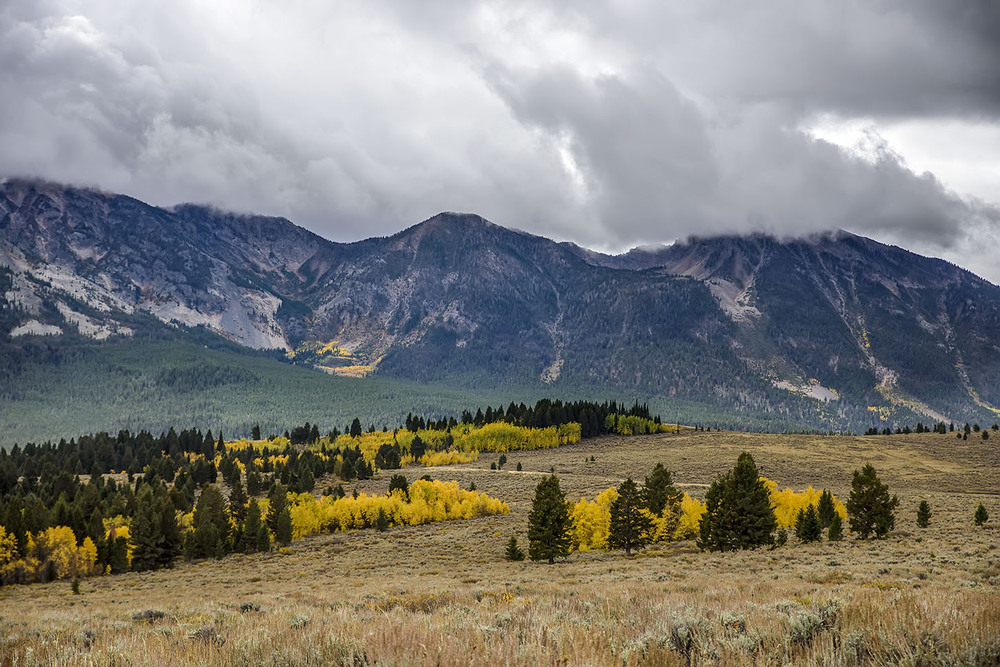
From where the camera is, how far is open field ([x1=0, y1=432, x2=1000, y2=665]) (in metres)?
6.56

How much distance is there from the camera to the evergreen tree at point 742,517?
48.4m

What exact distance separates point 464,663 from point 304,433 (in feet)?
658

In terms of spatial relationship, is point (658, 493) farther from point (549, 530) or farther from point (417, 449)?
point (417, 449)

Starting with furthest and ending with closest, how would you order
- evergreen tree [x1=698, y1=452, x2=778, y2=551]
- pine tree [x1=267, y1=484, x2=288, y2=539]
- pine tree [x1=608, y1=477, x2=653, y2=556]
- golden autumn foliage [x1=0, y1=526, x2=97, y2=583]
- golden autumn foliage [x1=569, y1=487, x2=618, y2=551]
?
→ 1. pine tree [x1=267, y1=484, x2=288, y2=539]
2. golden autumn foliage [x1=0, y1=526, x2=97, y2=583]
3. golden autumn foliage [x1=569, y1=487, x2=618, y2=551]
4. pine tree [x1=608, y1=477, x2=653, y2=556]
5. evergreen tree [x1=698, y1=452, x2=778, y2=551]

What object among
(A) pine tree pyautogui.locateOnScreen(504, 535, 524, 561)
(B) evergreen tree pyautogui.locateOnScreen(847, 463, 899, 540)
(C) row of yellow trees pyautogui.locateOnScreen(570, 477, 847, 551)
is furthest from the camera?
(C) row of yellow trees pyautogui.locateOnScreen(570, 477, 847, 551)

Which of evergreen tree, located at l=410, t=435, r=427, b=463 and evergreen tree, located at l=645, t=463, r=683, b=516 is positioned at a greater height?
evergreen tree, located at l=645, t=463, r=683, b=516

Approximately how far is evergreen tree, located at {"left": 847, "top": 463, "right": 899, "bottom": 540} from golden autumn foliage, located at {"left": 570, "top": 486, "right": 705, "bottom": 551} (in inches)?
703

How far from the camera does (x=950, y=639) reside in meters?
6.17

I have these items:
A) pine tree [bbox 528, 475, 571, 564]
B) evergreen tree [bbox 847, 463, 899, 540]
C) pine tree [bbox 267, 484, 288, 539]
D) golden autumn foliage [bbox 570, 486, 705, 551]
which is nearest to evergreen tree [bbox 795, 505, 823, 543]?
evergreen tree [bbox 847, 463, 899, 540]

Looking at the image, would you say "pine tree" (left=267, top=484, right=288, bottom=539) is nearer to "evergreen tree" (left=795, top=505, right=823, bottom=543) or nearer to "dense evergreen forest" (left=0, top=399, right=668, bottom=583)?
"dense evergreen forest" (left=0, top=399, right=668, bottom=583)

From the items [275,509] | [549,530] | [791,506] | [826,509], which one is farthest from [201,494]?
[826,509]

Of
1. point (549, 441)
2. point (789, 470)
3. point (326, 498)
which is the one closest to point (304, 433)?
point (549, 441)

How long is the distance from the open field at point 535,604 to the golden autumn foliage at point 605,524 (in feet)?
11.6

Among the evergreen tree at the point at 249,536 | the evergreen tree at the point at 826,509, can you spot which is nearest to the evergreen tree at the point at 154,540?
the evergreen tree at the point at 249,536
